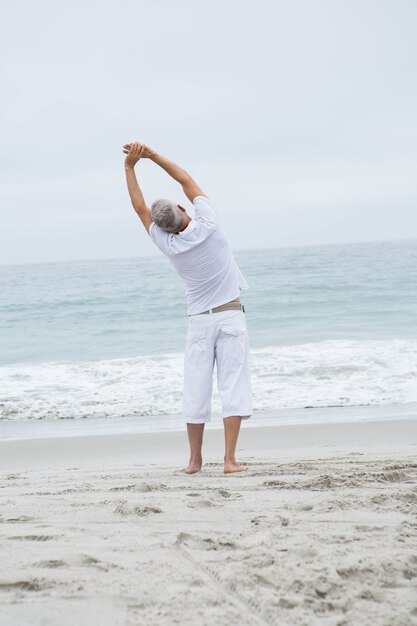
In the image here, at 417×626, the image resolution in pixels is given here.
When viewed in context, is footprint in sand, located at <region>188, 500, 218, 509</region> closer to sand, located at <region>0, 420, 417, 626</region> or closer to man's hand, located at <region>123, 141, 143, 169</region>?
sand, located at <region>0, 420, 417, 626</region>

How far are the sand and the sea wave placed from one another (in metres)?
3.86

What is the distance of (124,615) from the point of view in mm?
2406

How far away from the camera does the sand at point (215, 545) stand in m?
2.45

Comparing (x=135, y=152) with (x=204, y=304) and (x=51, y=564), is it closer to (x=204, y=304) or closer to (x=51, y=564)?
(x=204, y=304)

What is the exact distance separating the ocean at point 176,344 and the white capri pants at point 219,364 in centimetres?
343

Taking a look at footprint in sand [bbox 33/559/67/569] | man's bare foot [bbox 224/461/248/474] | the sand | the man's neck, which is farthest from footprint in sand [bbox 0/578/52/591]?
the man's neck

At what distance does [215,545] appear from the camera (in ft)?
10.0

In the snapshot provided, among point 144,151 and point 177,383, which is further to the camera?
point 177,383

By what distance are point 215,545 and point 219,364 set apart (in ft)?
6.41

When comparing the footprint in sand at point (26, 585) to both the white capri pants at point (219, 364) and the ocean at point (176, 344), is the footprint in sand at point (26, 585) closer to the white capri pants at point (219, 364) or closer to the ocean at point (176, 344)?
the white capri pants at point (219, 364)

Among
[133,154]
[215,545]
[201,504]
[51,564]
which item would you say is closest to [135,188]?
[133,154]

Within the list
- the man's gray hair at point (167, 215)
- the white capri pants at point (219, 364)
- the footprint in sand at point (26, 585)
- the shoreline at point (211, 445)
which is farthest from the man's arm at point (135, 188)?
the footprint in sand at point (26, 585)

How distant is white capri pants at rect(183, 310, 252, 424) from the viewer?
482cm

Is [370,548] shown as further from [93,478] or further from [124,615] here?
[93,478]
